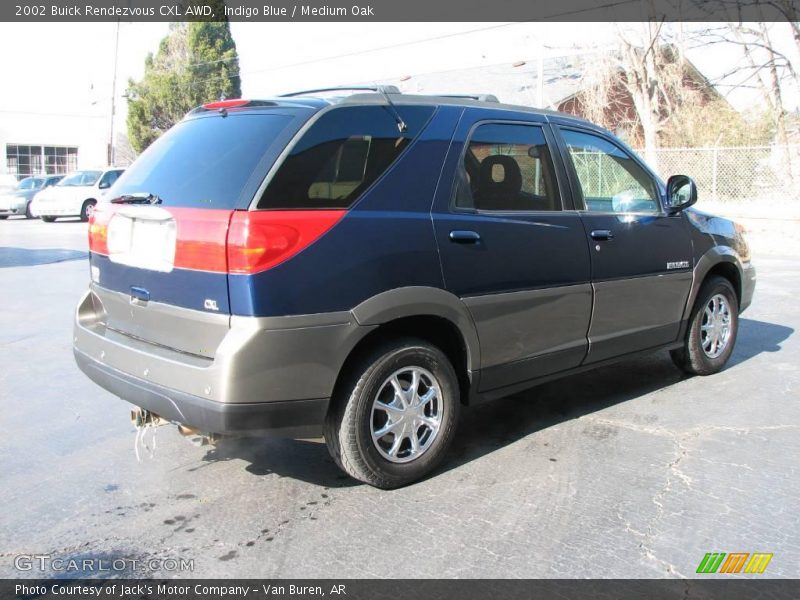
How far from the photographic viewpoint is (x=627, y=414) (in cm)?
488

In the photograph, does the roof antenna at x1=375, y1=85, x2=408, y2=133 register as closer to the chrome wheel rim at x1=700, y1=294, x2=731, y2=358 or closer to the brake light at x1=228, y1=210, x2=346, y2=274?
the brake light at x1=228, y1=210, x2=346, y2=274

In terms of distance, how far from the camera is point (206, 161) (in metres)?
3.52

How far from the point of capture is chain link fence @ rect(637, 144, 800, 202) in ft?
67.7

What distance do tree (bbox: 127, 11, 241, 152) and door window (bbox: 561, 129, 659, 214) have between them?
128 feet

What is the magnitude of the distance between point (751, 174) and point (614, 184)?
714 inches

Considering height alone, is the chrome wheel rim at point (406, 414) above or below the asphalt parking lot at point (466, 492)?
above

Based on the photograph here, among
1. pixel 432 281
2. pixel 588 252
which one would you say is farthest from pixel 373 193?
pixel 588 252

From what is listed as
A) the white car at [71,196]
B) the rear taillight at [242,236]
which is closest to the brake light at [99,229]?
the rear taillight at [242,236]

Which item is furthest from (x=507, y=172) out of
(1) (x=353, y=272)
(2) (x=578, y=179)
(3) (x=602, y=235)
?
(1) (x=353, y=272)

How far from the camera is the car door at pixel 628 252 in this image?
459 centimetres

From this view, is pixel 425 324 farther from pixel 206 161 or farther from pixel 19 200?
pixel 19 200

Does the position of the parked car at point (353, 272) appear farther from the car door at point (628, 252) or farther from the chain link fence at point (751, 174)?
the chain link fence at point (751, 174)

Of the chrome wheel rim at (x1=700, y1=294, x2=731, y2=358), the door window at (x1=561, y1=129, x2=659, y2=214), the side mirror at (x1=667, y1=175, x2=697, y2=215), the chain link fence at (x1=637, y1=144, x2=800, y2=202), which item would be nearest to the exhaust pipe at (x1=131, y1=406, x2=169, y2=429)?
the door window at (x1=561, y1=129, x2=659, y2=214)

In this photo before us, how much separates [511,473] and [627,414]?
134 cm
